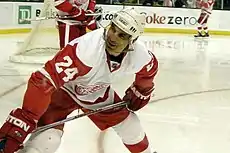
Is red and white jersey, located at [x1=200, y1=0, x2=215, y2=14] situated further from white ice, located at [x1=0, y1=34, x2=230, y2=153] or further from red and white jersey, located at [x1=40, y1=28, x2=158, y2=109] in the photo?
red and white jersey, located at [x1=40, y1=28, x2=158, y2=109]

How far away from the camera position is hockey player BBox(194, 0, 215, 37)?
1009cm

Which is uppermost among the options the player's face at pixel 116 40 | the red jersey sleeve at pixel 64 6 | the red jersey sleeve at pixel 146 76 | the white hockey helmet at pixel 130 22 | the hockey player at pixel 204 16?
the white hockey helmet at pixel 130 22

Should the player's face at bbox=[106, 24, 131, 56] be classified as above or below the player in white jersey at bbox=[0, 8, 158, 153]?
above

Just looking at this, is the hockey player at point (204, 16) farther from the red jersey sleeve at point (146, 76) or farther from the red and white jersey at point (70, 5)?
the red jersey sleeve at point (146, 76)

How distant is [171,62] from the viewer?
21.1 ft

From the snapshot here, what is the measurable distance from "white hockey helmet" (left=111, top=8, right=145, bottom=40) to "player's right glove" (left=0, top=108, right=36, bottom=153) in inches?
16.2

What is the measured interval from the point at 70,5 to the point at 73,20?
0.13m

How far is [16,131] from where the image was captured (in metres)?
1.65

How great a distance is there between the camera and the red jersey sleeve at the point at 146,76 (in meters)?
1.96

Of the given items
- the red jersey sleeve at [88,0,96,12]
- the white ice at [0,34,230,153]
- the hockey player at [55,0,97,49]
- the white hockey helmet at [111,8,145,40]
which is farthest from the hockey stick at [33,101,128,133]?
the red jersey sleeve at [88,0,96,12]

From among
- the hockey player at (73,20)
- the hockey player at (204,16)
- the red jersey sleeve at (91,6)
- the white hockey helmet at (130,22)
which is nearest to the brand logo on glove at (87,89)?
the white hockey helmet at (130,22)

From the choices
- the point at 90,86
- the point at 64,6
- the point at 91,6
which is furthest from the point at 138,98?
the point at 91,6

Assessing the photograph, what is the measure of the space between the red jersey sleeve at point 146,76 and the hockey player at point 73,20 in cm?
236

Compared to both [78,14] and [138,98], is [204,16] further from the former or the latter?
[138,98]
